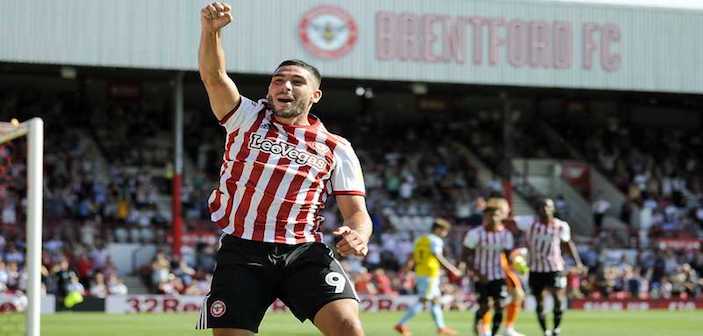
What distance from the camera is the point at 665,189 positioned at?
4147 centimetres

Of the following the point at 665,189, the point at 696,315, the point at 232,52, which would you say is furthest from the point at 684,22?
the point at 232,52

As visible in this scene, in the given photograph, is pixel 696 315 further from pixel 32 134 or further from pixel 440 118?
pixel 32 134

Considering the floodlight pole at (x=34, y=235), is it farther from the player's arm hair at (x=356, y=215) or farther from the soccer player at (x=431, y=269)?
the soccer player at (x=431, y=269)

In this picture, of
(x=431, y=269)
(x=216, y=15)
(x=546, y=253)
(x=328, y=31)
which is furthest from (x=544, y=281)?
(x=328, y=31)

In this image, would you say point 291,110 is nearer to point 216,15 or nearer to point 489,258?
point 216,15

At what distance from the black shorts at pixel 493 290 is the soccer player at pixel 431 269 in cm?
200

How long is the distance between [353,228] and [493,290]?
468 inches

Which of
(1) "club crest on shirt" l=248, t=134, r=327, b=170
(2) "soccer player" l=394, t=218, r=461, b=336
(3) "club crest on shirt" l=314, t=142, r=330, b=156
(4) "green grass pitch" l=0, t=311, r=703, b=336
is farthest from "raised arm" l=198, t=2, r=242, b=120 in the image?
(2) "soccer player" l=394, t=218, r=461, b=336

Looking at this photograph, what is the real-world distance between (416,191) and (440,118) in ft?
16.6

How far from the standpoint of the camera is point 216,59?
7484mm

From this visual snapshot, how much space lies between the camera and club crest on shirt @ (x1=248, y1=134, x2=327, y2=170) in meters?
7.68

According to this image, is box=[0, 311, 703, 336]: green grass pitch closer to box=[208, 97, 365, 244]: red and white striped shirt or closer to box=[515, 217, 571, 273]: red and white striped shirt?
box=[515, 217, 571, 273]: red and white striped shirt

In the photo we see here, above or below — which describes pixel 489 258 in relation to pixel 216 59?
below

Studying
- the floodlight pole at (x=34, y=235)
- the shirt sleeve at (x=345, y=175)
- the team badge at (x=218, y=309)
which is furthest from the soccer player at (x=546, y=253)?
the floodlight pole at (x=34, y=235)
